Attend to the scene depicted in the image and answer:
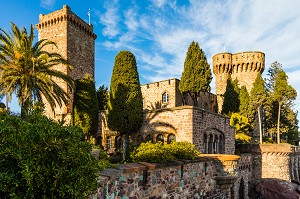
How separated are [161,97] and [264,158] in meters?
13.5

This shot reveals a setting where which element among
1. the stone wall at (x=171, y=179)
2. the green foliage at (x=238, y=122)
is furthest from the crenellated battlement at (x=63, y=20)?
the stone wall at (x=171, y=179)

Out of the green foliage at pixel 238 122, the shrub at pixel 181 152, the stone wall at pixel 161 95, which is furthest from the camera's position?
the green foliage at pixel 238 122

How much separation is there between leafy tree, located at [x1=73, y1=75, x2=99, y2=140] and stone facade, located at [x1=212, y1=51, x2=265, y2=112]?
85.4 ft

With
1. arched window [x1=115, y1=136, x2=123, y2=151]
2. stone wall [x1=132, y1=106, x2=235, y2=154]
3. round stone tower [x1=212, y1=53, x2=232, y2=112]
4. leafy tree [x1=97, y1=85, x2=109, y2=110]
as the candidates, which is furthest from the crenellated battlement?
round stone tower [x1=212, y1=53, x2=232, y2=112]

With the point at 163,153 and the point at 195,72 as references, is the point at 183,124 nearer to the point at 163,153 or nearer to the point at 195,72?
the point at 163,153

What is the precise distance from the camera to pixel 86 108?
1032 inches

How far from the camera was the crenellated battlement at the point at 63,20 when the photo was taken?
33.1 metres

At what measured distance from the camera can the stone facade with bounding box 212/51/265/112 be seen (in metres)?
47.0

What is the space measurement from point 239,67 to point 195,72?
22.2 meters

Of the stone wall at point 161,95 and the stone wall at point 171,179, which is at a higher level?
the stone wall at point 161,95

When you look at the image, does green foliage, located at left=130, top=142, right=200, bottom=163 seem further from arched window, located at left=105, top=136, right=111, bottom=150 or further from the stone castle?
arched window, located at left=105, top=136, right=111, bottom=150

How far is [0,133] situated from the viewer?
4.68 m

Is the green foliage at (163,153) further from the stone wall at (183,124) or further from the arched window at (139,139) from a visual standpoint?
the arched window at (139,139)

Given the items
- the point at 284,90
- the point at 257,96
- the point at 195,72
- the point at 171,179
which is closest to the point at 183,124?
the point at 171,179
